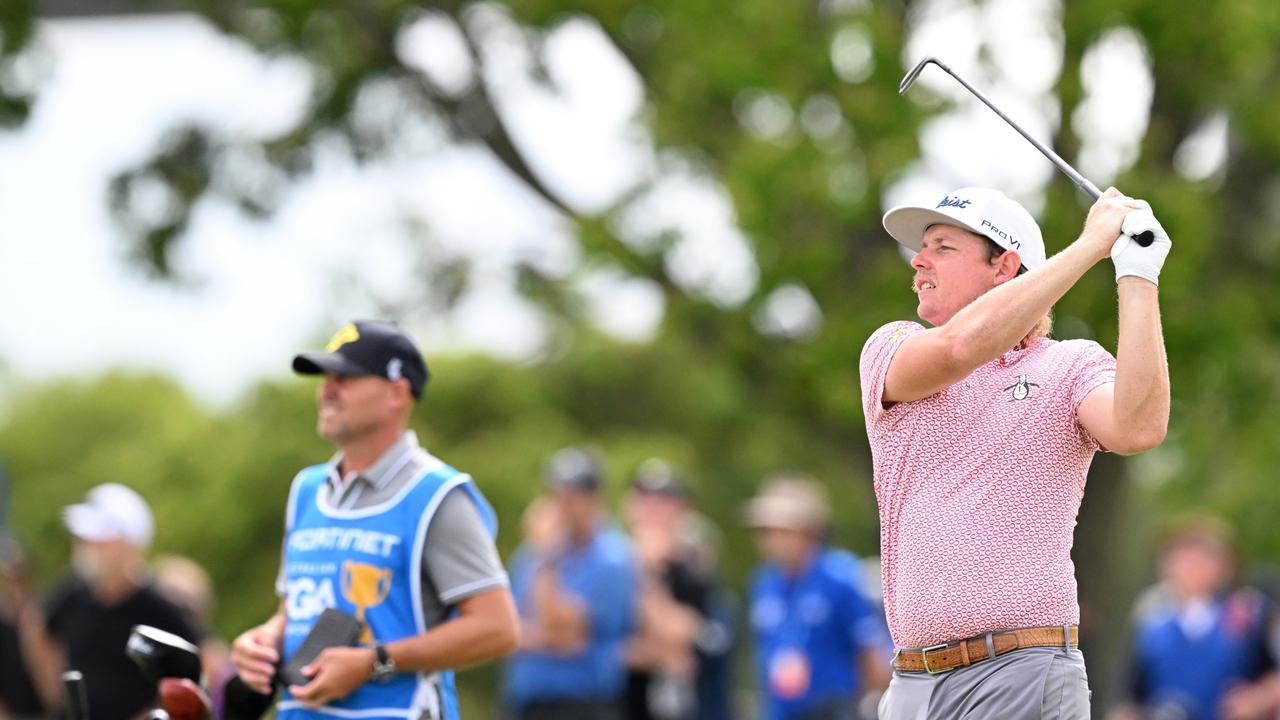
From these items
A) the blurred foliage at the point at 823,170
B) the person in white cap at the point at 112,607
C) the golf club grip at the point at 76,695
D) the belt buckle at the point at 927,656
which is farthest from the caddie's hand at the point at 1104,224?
the blurred foliage at the point at 823,170

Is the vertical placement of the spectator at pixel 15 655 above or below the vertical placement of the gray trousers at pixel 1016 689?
above

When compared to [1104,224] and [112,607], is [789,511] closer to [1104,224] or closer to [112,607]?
[112,607]

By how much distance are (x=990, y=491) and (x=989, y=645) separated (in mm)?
365

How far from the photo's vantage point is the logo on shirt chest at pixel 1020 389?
15.4ft

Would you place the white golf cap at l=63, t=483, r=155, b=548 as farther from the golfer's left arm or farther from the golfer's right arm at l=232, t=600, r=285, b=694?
the golfer's left arm

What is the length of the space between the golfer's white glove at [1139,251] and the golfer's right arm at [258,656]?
110 inches

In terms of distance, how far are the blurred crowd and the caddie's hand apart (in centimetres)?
609

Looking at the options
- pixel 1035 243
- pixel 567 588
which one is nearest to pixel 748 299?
pixel 567 588

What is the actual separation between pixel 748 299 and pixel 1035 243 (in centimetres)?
984

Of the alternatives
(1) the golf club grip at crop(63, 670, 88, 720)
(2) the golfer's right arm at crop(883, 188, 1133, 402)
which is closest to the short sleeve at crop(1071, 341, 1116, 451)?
(2) the golfer's right arm at crop(883, 188, 1133, 402)

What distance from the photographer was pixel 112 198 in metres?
17.7

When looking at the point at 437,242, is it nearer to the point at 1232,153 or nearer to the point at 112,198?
the point at 112,198

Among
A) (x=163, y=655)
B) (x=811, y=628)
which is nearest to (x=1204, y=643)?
(x=811, y=628)

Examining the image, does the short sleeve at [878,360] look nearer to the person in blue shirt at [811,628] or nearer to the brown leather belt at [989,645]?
the brown leather belt at [989,645]
